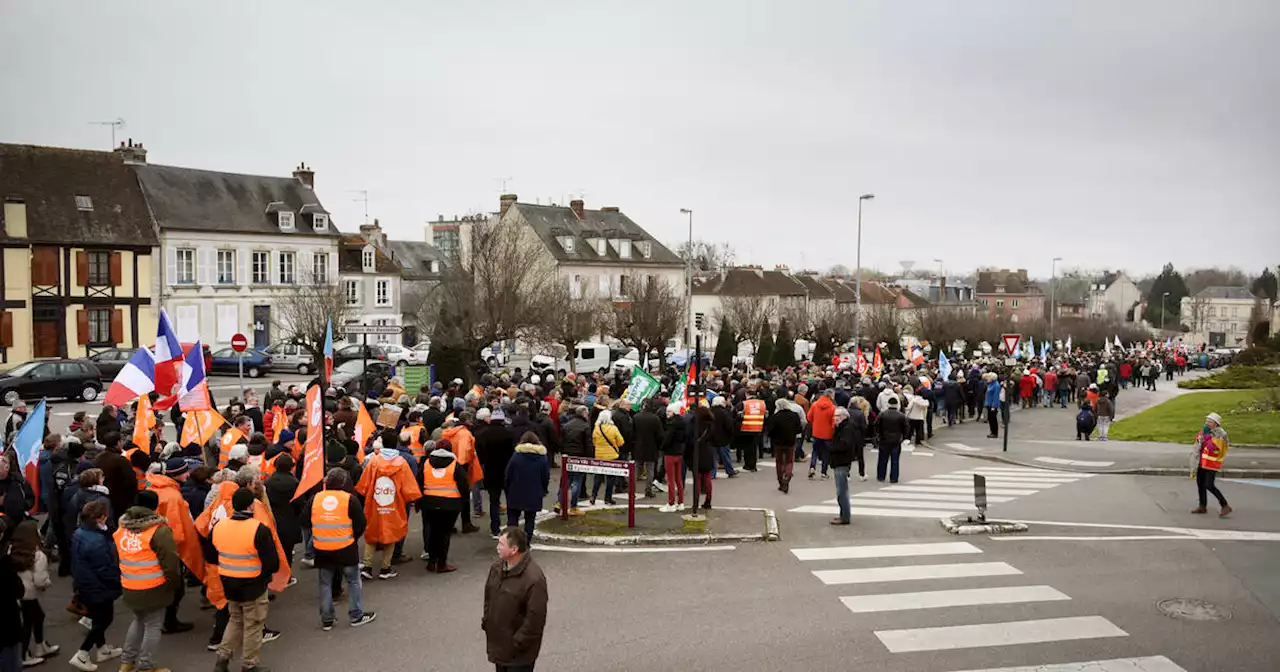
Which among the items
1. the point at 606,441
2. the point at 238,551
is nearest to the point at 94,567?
the point at 238,551

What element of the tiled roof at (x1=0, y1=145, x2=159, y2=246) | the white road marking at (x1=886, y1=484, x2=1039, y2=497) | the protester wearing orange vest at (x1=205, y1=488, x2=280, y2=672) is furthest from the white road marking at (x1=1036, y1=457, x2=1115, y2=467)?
the tiled roof at (x1=0, y1=145, x2=159, y2=246)

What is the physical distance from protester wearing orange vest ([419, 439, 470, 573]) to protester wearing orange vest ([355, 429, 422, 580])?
0.69ft

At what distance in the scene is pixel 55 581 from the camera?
38.4ft

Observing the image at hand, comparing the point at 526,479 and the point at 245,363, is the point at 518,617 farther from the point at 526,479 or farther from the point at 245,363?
the point at 245,363

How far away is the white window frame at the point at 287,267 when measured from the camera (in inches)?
Answer: 2034

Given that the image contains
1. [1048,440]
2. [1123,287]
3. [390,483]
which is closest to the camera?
[390,483]

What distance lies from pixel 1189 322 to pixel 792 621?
134706 millimetres

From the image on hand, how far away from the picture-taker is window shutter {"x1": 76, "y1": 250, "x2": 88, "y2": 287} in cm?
4291

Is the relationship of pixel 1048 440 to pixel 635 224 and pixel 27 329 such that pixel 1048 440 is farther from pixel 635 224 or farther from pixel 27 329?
pixel 635 224

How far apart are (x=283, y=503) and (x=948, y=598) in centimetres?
772

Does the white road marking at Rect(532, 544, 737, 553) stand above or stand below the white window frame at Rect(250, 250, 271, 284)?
below

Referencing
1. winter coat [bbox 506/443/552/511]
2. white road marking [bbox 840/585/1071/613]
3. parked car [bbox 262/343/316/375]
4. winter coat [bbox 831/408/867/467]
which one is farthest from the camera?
parked car [bbox 262/343/316/375]

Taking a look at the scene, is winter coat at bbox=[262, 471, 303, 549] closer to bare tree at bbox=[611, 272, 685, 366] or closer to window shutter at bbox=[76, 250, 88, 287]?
bare tree at bbox=[611, 272, 685, 366]

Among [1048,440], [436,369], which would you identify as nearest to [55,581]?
[436,369]
